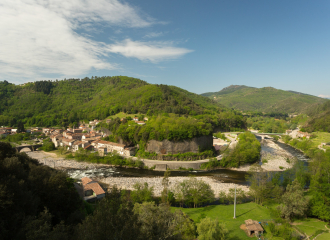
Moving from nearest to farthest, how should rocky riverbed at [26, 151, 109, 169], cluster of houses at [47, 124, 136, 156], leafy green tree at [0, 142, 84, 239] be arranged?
leafy green tree at [0, 142, 84, 239]
rocky riverbed at [26, 151, 109, 169]
cluster of houses at [47, 124, 136, 156]

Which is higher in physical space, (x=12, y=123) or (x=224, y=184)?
(x=12, y=123)

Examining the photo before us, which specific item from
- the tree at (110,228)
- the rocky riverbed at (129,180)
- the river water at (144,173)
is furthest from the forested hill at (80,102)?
the tree at (110,228)

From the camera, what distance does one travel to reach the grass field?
51.7 ft

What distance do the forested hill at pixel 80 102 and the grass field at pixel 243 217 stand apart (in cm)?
5441

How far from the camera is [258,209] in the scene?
67.3 feet

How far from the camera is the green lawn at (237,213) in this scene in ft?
57.6

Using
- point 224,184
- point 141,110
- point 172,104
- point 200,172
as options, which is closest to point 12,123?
point 141,110

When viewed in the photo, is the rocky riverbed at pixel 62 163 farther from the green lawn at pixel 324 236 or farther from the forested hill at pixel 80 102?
the green lawn at pixel 324 236

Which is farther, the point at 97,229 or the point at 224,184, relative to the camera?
the point at 224,184

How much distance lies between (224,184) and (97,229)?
29222 millimetres

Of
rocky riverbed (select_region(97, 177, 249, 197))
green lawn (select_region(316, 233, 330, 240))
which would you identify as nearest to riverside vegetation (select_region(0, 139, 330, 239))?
green lawn (select_region(316, 233, 330, 240))

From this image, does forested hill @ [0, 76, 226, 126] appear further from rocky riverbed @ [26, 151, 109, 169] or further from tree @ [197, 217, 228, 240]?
tree @ [197, 217, 228, 240]

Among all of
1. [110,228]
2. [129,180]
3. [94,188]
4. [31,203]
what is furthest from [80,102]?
[110,228]

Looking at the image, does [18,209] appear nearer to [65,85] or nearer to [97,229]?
[97,229]
